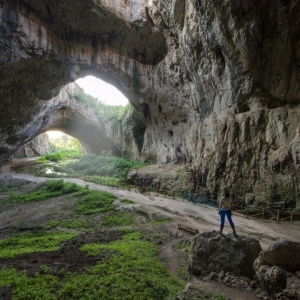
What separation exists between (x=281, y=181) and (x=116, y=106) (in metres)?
32.0

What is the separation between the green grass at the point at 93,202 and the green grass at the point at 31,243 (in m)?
3.56

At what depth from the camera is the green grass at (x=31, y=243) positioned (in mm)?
8683

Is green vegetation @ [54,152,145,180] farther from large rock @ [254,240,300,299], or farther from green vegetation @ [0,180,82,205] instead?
large rock @ [254,240,300,299]

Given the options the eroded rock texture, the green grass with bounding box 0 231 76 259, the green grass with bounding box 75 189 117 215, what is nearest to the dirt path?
the eroded rock texture

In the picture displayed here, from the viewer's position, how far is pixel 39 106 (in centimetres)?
2577

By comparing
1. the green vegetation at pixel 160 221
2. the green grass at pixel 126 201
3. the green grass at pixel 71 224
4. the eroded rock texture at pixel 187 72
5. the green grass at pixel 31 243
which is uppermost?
the eroded rock texture at pixel 187 72

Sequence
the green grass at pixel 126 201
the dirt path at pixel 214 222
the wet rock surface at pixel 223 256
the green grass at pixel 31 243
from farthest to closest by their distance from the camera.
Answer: the green grass at pixel 126 201 < the dirt path at pixel 214 222 < the green grass at pixel 31 243 < the wet rock surface at pixel 223 256

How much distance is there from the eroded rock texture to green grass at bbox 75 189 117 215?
7334 millimetres

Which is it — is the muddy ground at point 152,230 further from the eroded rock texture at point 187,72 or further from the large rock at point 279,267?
the eroded rock texture at point 187,72

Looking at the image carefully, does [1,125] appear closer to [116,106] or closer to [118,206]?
[118,206]

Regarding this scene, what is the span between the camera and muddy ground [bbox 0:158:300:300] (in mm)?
7047

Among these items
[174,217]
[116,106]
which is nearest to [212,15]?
[174,217]

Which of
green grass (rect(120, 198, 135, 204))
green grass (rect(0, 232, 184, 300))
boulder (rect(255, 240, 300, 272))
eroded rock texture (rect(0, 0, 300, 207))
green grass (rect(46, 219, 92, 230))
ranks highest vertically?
eroded rock texture (rect(0, 0, 300, 207))

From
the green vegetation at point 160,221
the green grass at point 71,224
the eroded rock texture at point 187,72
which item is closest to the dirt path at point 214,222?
the green vegetation at point 160,221
